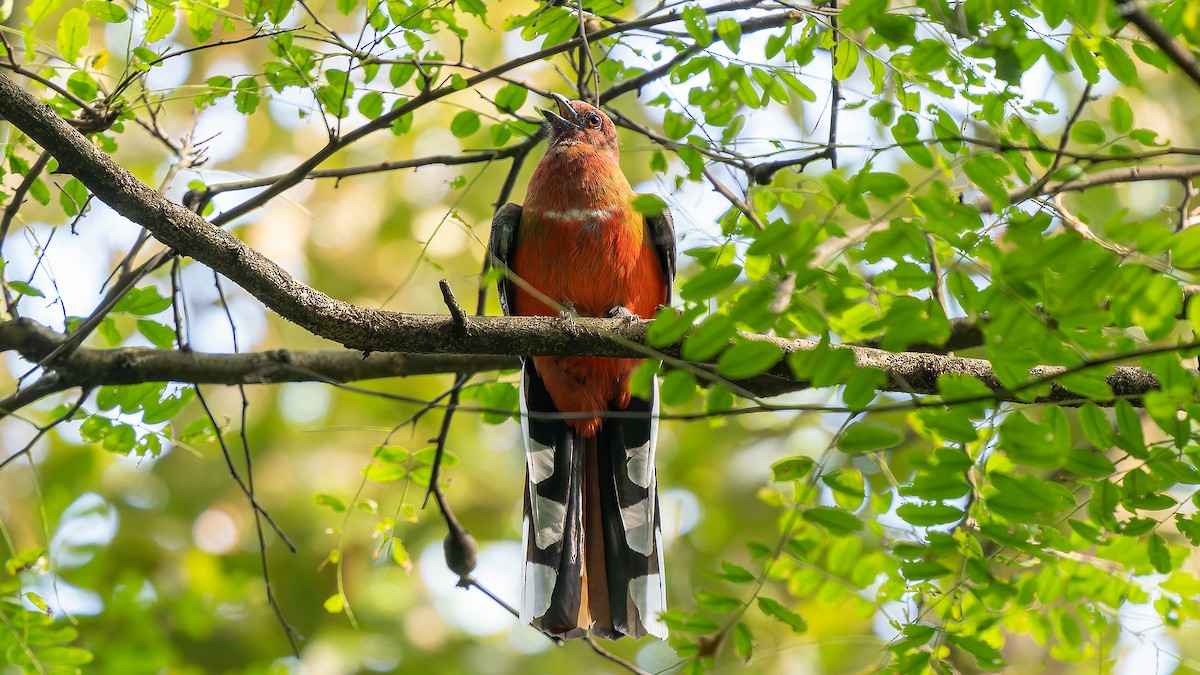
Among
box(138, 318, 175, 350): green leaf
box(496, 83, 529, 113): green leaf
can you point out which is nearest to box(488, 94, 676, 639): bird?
box(496, 83, 529, 113): green leaf

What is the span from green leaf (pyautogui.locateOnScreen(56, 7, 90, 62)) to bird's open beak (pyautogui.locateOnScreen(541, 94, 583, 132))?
6.89 ft

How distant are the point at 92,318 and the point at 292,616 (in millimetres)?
4103

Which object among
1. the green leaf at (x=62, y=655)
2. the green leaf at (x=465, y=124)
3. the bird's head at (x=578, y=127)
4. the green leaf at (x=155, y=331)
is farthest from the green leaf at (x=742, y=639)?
the bird's head at (x=578, y=127)

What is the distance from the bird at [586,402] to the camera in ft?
13.0

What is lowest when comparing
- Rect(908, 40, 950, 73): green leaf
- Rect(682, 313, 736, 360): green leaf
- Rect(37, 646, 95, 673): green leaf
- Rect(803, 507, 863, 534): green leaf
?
Rect(37, 646, 95, 673): green leaf

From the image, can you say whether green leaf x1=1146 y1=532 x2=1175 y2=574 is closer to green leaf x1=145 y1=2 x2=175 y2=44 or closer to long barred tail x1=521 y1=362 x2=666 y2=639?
long barred tail x1=521 y1=362 x2=666 y2=639

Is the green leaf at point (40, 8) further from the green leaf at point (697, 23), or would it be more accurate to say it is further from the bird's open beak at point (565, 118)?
the bird's open beak at point (565, 118)

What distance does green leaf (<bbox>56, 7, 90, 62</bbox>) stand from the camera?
302 cm

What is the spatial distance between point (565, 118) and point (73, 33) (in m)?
2.35

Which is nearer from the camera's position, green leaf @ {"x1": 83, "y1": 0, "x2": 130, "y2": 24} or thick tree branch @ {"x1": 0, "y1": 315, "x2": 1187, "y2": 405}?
thick tree branch @ {"x1": 0, "y1": 315, "x2": 1187, "y2": 405}

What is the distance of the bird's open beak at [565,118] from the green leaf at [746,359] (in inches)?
116

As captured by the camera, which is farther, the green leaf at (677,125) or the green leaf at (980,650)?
the green leaf at (677,125)

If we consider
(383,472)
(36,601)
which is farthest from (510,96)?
(36,601)

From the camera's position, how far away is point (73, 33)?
10.00 ft
